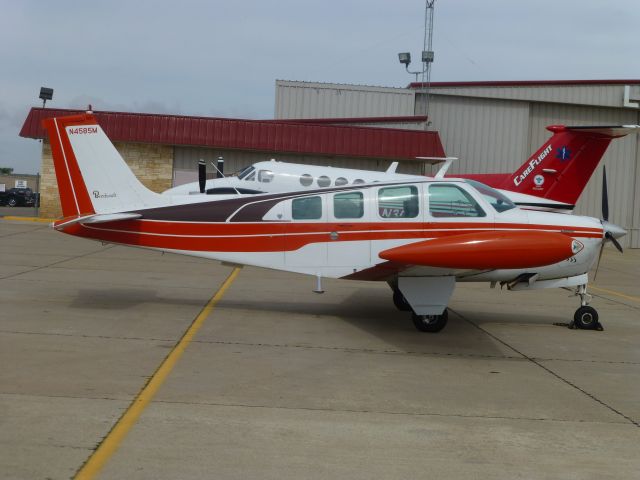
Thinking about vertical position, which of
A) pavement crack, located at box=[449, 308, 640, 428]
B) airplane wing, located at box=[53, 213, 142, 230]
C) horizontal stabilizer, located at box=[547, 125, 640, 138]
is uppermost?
horizontal stabilizer, located at box=[547, 125, 640, 138]

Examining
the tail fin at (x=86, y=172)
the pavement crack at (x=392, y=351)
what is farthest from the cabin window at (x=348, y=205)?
the tail fin at (x=86, y=172)

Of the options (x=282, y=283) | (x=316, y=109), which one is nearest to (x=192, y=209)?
(x=282, y=283)

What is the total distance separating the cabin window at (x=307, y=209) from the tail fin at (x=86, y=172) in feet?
6.57

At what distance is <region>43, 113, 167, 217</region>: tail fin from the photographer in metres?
10.4

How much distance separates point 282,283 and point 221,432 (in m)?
9.03

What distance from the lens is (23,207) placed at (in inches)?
2164

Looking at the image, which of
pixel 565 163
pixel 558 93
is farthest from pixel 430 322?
pixel 558 93

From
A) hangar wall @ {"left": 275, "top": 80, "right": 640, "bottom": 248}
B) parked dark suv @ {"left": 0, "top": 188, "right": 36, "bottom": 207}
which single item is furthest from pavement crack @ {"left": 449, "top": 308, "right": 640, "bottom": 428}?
parked dark suv @ {"left": 0, "top": 188, "right": 36, "bottom": 207}

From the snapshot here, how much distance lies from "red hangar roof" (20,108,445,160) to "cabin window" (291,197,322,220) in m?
21.1

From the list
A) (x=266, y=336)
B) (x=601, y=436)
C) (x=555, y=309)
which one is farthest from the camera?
(x=555, y=309)

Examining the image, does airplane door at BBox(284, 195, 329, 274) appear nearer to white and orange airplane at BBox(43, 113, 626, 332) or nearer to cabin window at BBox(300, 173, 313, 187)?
white and orange airplane at BBox(43, 113, 626, 332)

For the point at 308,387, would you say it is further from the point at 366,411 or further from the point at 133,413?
the point at 133,413

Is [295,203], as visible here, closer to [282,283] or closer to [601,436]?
[282,283]

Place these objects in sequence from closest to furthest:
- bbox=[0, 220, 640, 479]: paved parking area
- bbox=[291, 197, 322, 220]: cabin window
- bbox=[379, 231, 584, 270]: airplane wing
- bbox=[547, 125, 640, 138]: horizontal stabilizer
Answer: bbox=[0, 220, 640, 479]: paved parking area
bbox=[379, 231, 584, 270]: airplane wing
bbox=[291, 197, 322, 220]: cabin window
bbox=[547, 125, 640, 138]: horizontal stabilizer
